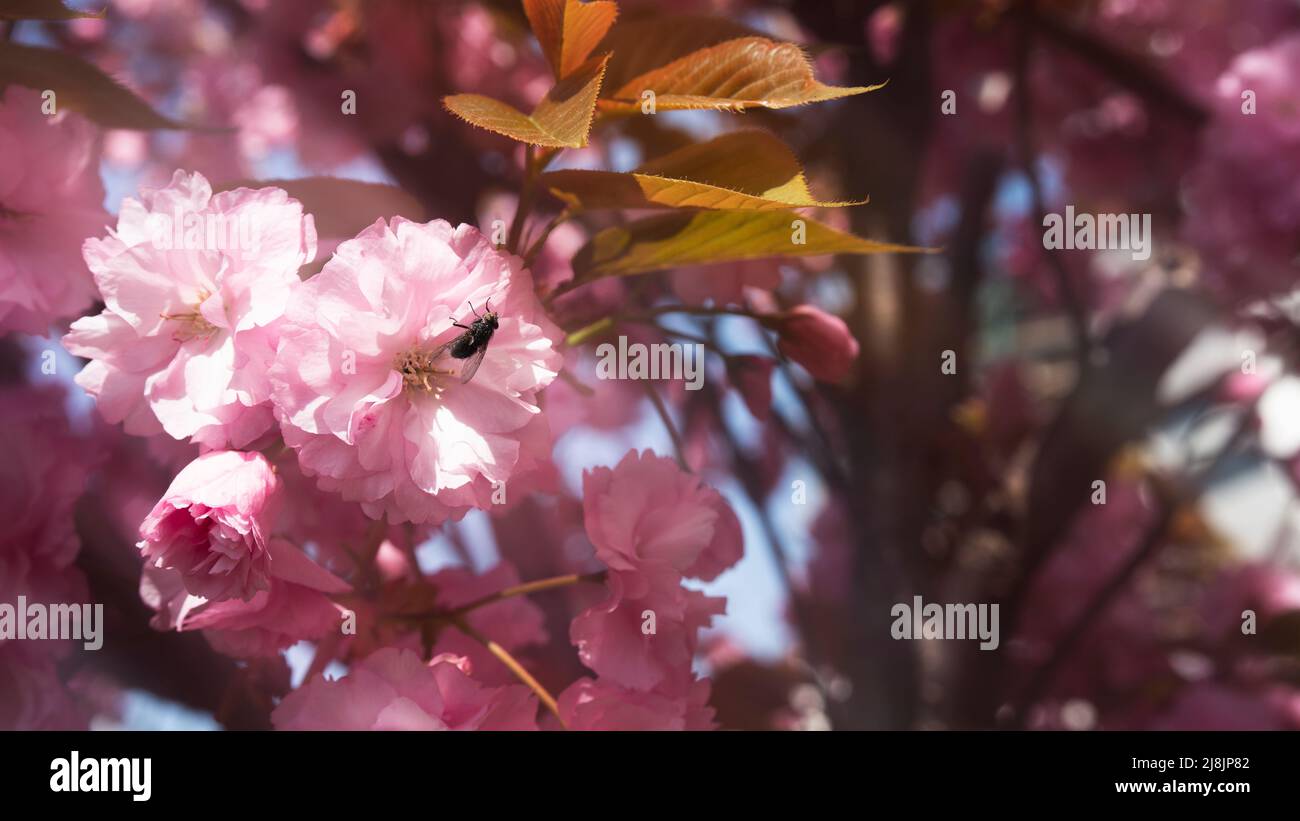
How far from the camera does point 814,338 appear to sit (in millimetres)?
433

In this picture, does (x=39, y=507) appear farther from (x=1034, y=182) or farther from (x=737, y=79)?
(x=1034, y=182)

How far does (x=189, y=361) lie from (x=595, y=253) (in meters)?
0.17

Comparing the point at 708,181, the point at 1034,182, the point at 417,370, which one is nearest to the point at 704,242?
the point at 708,181

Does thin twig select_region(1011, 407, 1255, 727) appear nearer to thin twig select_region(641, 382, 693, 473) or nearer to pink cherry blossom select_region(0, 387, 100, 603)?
thin twig select_region(641, 382, 693, 473)

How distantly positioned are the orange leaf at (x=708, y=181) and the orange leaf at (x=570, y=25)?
0.17ft

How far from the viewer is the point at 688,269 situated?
44 centimetres

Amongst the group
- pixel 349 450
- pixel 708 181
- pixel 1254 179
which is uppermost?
pixel 1254 179

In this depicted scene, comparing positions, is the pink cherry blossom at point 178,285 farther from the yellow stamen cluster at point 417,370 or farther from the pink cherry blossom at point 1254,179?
the pink cherry blossom at point 1254,179

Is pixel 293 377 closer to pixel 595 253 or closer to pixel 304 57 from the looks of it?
pixel 595 253

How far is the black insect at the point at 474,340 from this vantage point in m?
0.32

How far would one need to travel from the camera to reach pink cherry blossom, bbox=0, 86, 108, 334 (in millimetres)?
375

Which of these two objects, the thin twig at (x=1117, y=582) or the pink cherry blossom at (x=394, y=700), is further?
the thin twig at (x=1117, y=582)

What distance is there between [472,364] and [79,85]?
0.80ft

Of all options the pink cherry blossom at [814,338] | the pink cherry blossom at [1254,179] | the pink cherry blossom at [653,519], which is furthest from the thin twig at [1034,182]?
the pink cherry blossom at [653,519]
